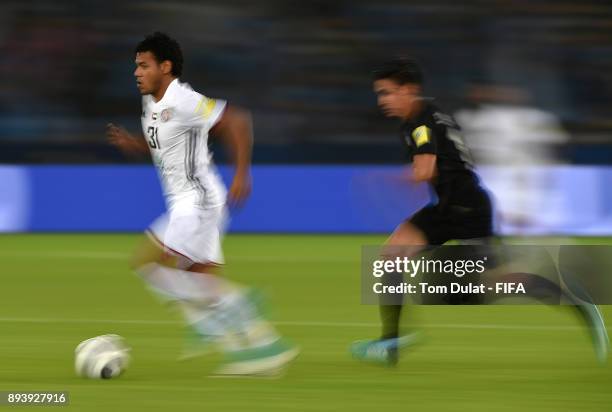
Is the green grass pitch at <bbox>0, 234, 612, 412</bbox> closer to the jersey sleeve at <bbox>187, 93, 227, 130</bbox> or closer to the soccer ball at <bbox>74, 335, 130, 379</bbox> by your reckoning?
the soccer ball at <bbox>74, 335, 130, 379</bbox>

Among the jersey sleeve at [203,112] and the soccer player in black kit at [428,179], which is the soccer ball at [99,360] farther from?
the soccer player in black kit at [428,179]

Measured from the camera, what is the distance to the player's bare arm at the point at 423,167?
7043 mm

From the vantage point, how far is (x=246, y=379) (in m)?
6.90

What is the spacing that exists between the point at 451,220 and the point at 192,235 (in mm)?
1446

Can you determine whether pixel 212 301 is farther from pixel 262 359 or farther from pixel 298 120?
pixel 298 120

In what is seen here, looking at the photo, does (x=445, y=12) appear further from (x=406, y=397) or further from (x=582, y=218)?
(x=406, y=397)

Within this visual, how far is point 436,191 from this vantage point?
7.52 m

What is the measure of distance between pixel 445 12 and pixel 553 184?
2.97m

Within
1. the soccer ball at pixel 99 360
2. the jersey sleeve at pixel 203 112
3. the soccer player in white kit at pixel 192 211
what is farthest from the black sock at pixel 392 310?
the soccer ball at pixel 99 360

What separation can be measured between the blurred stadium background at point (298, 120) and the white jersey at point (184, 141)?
4.07 meters

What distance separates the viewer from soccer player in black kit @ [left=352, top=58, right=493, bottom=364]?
718 centimetres

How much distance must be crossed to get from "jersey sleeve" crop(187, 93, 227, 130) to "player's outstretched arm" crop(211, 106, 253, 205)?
0.03 meters

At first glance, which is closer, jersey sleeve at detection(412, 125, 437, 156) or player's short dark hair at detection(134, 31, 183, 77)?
player's short dark hair at detection(134, 31, 183, 77)

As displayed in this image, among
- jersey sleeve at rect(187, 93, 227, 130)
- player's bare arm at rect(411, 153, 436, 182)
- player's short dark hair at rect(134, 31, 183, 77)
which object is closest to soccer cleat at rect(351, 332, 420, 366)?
player's bare arm at rect(411, 153, 436, 182)
